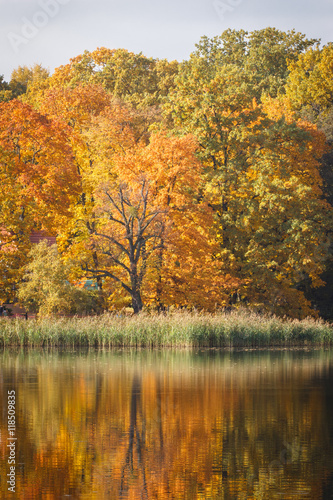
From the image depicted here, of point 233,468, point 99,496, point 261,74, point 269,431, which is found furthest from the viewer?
point 261,74

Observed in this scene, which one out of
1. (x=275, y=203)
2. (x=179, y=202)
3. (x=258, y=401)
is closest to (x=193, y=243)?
(x=179, y=202)

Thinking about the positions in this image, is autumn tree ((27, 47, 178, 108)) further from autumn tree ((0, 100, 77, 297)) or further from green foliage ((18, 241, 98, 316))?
green foliage ((18, 241, 98, 316))

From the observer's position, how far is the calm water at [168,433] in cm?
893

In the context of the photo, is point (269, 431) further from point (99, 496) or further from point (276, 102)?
point (276, 102)

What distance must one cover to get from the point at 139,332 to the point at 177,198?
830 cm

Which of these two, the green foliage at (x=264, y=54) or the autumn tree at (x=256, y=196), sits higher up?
the green foliage at (x=264, y=54)

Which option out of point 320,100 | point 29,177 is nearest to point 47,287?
point 29,177

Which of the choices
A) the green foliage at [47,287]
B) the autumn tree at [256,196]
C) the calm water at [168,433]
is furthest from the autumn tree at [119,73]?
the calm water at [168,433]

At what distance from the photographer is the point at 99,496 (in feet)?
27.6

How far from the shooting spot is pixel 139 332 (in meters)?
31.0

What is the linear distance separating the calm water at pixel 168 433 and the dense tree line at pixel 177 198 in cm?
1505

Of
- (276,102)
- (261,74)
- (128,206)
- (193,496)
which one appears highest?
(261,74)

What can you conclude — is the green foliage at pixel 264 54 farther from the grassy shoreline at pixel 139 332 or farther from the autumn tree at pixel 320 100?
the grassy shoreline at pixel 139 332

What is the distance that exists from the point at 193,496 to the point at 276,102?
133ft
